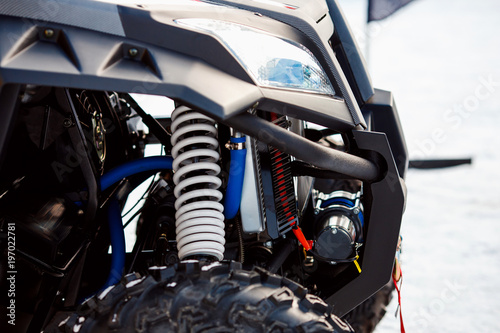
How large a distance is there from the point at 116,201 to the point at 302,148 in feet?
2.65

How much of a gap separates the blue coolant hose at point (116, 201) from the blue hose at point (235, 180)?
27 centimetres

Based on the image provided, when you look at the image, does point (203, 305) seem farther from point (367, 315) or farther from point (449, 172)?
point (449, 172)

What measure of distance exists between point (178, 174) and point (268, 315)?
413 mm

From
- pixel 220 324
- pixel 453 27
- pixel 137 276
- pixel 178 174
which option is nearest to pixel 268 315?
pixel 220 324

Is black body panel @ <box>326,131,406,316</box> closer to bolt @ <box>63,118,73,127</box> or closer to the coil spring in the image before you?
the coil spring

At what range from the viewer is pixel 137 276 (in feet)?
4.35

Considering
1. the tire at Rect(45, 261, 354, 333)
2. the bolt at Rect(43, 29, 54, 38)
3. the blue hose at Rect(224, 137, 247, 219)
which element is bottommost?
the tire at Rect(45, 261, 354, 333)

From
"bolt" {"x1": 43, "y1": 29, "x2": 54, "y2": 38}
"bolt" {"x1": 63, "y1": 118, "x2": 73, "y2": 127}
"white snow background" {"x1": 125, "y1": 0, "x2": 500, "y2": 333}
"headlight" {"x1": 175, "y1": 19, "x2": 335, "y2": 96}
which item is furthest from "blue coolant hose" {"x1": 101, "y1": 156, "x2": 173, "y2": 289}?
"white snow background" {"x1": 125, "y1": 0, "x2": 500, "y2": 333}

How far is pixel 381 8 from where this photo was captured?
139 inches

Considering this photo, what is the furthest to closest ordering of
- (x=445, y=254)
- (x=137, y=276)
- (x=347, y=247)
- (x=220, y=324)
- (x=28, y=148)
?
(x=445, y=254) → (x=347, y=247) → (x=28, y=148) → (x=137, y=276) → (x=220, y=324)

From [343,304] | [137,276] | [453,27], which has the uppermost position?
[453,27]

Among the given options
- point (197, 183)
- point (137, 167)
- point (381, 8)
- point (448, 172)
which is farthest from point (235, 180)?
point (448, 172)

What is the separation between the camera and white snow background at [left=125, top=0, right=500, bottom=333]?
292cm

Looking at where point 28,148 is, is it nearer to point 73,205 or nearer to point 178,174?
point 73,205
